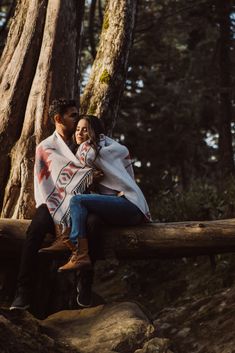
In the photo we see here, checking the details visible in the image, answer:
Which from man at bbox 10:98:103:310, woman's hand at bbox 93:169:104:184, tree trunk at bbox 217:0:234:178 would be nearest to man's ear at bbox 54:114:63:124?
man at bbox 10:98:103:310

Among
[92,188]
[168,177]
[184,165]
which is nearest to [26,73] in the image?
[92,188]

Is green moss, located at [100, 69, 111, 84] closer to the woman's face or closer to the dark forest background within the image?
the woman's face

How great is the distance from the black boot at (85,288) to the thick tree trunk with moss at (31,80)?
4.92ft

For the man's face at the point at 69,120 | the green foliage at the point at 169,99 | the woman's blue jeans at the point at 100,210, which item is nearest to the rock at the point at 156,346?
the woman's blue jeans at the point at 100,210

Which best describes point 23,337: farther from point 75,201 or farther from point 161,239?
point 161,239

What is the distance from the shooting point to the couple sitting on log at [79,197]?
567 cm

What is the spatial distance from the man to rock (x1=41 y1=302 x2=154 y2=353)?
10.2 inches

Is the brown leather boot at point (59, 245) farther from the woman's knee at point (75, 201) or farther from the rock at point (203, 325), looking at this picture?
the rock at point (203, 325)

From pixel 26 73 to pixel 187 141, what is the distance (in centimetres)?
1216

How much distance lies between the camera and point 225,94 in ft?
52.6

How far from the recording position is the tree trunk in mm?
15461

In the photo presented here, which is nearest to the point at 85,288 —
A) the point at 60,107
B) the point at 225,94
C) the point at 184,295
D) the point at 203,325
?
the point at 203,325

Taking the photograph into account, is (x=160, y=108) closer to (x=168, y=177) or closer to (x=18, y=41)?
(x=168, y=177)

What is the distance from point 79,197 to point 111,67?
106 inches
